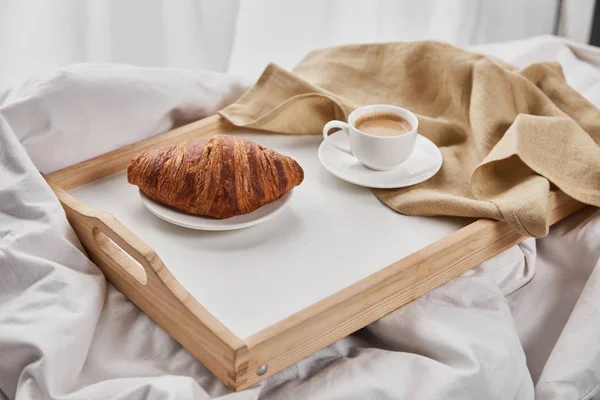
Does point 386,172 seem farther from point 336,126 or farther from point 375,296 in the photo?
point 375,296

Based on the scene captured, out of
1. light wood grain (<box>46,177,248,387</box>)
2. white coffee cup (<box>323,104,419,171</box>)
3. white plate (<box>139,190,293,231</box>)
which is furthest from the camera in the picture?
white coffee cup (<box>323,104,419,171</box>)

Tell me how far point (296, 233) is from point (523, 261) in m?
0.30

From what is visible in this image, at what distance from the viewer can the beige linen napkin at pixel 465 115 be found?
995 millimetres

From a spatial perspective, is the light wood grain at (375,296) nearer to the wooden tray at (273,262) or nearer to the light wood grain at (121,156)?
the wooden tray at (273,262)

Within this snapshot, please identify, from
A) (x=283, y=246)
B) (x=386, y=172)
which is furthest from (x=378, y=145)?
(x=283, y=246)

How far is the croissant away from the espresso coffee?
0.47 ft

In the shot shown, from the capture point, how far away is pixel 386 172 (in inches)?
41.4

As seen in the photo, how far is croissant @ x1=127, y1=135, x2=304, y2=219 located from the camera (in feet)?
3.03

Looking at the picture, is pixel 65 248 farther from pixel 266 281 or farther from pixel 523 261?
pixel 523 261

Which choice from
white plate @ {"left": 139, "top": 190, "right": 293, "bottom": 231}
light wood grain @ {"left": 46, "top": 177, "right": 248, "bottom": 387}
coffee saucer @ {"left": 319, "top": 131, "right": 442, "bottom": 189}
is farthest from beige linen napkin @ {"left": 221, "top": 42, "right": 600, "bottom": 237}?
light wood grain @ {"left": 46, "top": 177, "right": 248, "bottom": 387}

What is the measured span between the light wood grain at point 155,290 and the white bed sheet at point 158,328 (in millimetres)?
20

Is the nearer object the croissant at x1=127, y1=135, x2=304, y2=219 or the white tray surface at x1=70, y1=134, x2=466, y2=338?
the white tray surface at x1=70, y1=134, x2=466, y2=338

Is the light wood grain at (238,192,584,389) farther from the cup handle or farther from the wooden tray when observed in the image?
the cup handle

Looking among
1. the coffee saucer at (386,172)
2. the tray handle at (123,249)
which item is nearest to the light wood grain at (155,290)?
the tray handle at (123,249)
